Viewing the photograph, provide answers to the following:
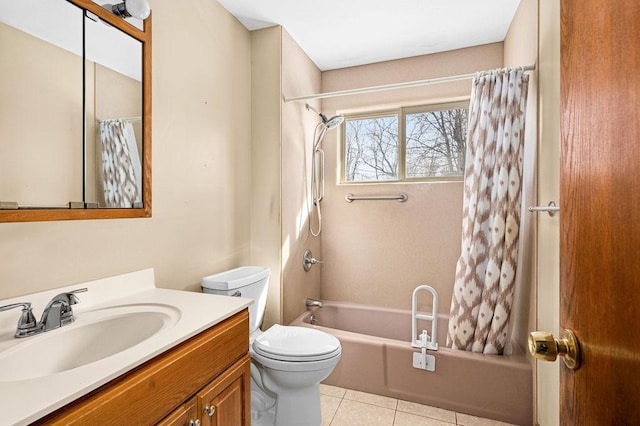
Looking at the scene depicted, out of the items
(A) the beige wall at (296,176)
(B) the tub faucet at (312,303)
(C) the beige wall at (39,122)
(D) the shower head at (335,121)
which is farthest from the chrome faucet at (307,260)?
(C) the beige wall at (39,122)

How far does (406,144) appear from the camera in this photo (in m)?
2.75

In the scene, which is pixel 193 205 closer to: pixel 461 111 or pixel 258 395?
pixel 258 395

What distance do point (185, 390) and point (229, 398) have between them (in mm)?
258

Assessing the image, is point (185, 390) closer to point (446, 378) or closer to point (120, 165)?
point (120, 165)

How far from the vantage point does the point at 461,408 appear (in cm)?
185

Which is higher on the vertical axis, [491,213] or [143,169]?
[143,169]

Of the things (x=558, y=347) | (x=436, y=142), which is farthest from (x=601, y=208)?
(x=436, y=142)

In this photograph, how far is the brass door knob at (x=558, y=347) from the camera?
20.7 inches

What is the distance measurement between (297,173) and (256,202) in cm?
44

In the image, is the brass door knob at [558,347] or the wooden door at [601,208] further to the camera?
the brass door knob at [558,347]

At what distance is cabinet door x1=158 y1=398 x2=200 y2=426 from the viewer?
2.89 feet

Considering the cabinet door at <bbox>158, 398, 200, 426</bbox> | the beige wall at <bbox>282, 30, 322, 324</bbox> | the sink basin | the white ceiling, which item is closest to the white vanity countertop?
the sink basin

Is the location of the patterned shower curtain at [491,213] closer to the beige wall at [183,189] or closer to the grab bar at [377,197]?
the grab bar at [377,197]

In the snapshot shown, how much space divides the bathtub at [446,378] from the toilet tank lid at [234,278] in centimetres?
63
